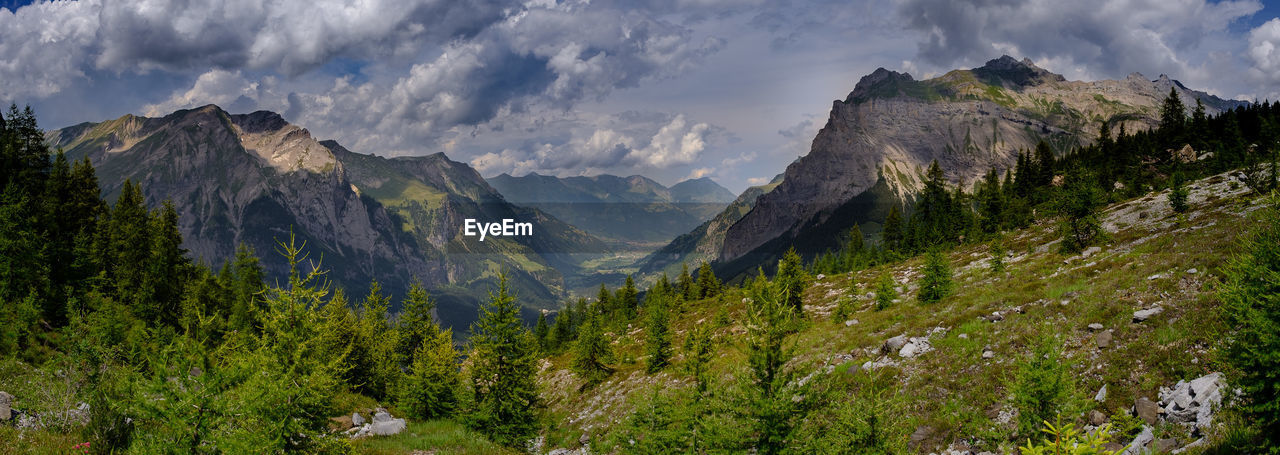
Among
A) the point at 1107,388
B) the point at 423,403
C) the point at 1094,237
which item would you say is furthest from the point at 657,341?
the point at 1094,237

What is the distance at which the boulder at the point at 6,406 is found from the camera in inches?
594

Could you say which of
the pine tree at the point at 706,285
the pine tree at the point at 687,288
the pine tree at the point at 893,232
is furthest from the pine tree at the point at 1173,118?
the pine tree at the point at 687,288

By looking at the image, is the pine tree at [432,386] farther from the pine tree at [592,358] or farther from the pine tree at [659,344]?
the pine tree at [659,344]

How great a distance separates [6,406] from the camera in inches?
612

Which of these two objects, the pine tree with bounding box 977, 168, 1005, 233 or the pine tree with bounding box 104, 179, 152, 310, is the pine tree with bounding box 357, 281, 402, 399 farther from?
the pine tree with bounding box 977, 168, 1005, 233

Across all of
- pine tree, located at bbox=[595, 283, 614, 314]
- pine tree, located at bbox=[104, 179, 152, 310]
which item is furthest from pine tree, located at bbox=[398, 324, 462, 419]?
pine tree, located at bbox=[595, 283, 614, 314]

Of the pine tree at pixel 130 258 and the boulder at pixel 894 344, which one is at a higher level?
the pine tree at pixel 130 258

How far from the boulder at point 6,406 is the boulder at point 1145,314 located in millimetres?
35872

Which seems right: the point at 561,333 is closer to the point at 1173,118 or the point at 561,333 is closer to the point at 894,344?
the point at 894,344

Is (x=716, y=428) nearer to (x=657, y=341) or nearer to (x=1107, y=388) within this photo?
(x=1107, y=388)

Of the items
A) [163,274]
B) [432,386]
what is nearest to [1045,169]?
[432,386]

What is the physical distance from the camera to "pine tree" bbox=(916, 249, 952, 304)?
32.7 meters

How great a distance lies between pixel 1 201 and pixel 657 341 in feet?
176

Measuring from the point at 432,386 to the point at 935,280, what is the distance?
34.3m
